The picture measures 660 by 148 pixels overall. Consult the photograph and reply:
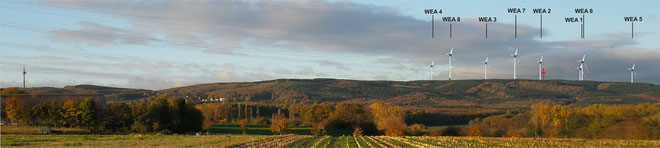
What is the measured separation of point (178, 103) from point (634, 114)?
83.3m

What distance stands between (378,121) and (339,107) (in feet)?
36.8

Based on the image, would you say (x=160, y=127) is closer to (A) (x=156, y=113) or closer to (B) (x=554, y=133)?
(A) (x=156, y=113)

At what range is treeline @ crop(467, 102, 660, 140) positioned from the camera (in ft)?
358

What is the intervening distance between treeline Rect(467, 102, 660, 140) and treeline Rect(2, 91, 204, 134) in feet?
188

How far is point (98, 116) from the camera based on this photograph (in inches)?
4326

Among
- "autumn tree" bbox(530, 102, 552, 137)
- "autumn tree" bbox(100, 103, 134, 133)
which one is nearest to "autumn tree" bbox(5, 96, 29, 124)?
"autumn tree" bbox(100, 103, 134, 133)

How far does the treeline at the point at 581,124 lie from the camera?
109m

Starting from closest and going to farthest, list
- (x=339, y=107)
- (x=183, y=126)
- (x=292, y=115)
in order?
(x=183, y=126) → (x=339, y=107) → (x=292, y=115)

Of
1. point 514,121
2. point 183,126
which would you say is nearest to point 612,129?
point 514,121

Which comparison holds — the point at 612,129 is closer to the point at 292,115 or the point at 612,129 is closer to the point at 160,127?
the point at 160,127

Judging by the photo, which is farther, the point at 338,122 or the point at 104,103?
the point at 338,122

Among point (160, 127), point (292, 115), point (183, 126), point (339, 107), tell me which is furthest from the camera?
point (292, 115)

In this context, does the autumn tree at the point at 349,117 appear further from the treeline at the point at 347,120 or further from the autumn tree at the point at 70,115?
the autumn tree at the point at 70,115

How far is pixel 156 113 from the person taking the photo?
372 feet
